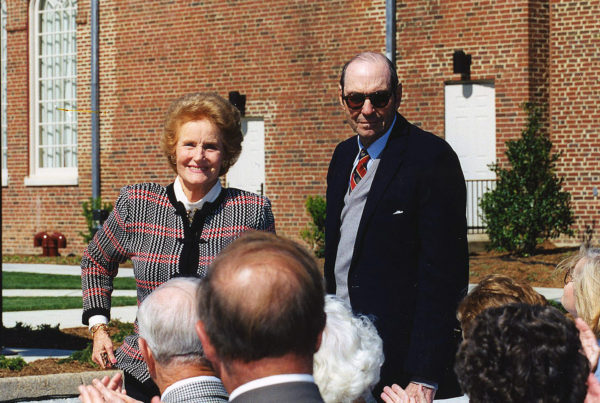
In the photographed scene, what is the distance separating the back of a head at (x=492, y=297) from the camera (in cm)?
362

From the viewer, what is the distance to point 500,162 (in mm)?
18906

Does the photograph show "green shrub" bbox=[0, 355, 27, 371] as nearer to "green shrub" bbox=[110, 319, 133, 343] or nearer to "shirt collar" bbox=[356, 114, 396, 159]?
"green shrub" bbox=[110, 319, 133, 343]

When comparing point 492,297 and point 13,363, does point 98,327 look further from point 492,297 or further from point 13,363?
point 13,363

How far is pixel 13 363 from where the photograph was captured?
7664mm

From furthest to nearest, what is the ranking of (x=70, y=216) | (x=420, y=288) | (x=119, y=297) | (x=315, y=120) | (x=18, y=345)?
(x=70, y=216)
(x=315, y=120)
(x=119, y=297)
(x=18, y=345)
(x=420, y=288)

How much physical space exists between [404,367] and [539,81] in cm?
1639

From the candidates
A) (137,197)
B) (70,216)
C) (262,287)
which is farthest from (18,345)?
(70,216)

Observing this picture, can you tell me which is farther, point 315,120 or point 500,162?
point 315,120

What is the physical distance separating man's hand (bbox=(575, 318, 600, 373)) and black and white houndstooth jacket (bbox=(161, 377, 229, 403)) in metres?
1.08

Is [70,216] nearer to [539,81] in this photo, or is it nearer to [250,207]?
[539,81]

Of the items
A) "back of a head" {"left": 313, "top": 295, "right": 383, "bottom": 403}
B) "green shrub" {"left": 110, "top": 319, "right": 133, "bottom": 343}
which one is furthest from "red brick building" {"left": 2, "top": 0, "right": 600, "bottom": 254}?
"back of a head" {"left": 313, "top": 295, "right": 383, "bottom": 403}

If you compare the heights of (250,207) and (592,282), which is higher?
(250,207)

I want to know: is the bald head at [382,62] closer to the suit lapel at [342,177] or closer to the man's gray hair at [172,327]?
the suit lapel at [342,177]

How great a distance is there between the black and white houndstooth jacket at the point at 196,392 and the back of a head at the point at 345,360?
0.40m
